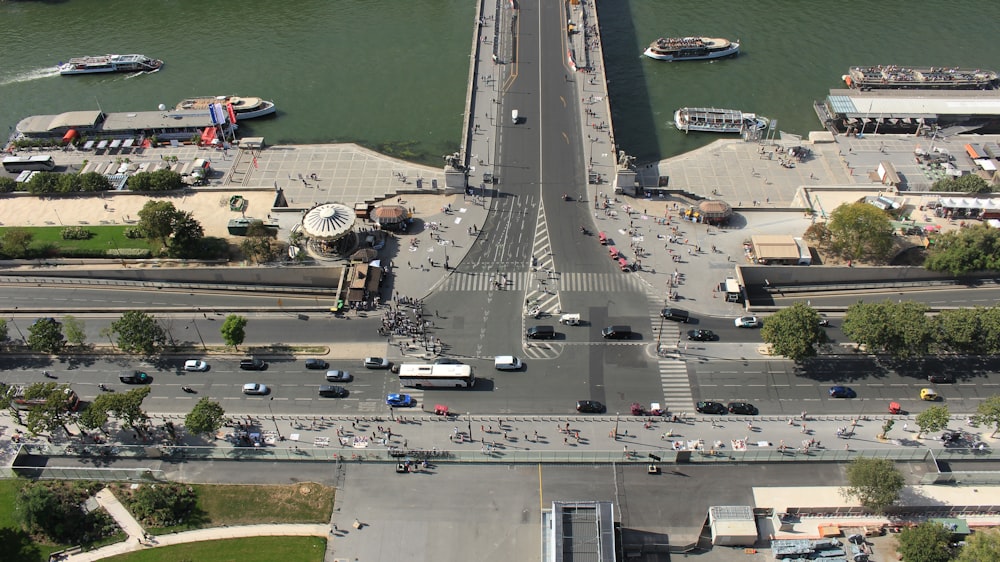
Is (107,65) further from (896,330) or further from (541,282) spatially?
(896,330)

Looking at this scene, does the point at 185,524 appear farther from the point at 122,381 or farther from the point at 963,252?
the point at 963,252

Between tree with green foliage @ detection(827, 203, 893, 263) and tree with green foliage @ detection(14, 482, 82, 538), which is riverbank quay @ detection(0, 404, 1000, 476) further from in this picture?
tree with green foliage @ detection(827, 203, 893, 263)

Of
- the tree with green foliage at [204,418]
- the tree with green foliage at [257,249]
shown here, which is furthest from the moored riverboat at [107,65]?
the tree with green foliage at [204,418]

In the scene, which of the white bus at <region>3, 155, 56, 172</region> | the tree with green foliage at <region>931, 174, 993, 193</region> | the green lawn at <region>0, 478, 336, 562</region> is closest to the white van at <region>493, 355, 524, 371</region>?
the green lawn at <region>0, 478, 336, 562</region>

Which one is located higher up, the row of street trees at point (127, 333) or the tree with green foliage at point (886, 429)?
the row of street trees at point (127, 333)

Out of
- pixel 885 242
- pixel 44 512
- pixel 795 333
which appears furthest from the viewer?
pixel 885 242

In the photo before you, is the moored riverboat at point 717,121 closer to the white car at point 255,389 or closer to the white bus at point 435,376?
the white bus at point 435,376

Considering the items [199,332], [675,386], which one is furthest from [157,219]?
[675,386]

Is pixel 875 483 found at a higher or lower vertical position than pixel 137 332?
lower
